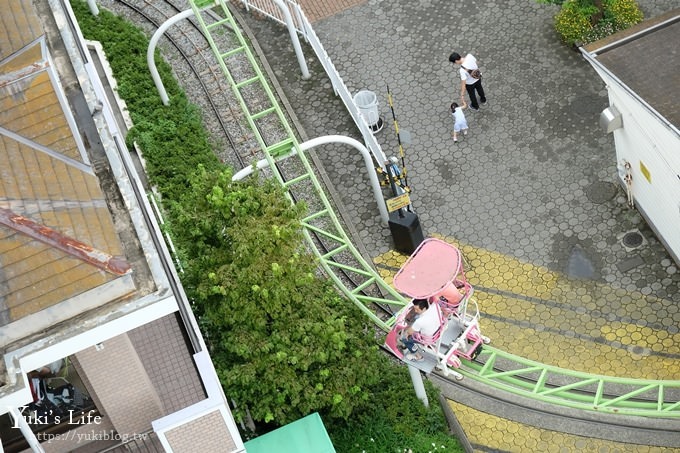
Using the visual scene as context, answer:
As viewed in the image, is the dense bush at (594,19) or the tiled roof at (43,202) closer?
the tiled roof at (43,202)

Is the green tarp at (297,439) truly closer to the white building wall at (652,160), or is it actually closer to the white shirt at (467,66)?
the white building wall at (652,160)

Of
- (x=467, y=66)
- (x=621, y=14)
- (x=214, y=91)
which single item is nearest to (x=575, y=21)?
(x=621, y=14)

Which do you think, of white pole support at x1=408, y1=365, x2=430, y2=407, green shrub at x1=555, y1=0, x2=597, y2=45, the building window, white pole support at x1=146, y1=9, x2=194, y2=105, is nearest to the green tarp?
white pole support at x1=408, y1=365, x2=430, y2=407

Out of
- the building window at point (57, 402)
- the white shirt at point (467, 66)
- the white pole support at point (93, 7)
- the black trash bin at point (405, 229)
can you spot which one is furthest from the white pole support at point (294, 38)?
the building window at point (57, 402)

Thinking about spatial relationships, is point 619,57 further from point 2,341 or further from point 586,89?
point 2,341

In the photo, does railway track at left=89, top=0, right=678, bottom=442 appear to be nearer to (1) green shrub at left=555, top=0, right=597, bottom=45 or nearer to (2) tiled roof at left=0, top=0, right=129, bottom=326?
(1) green shrub at left=555, top=0, right=597, bottom=45
